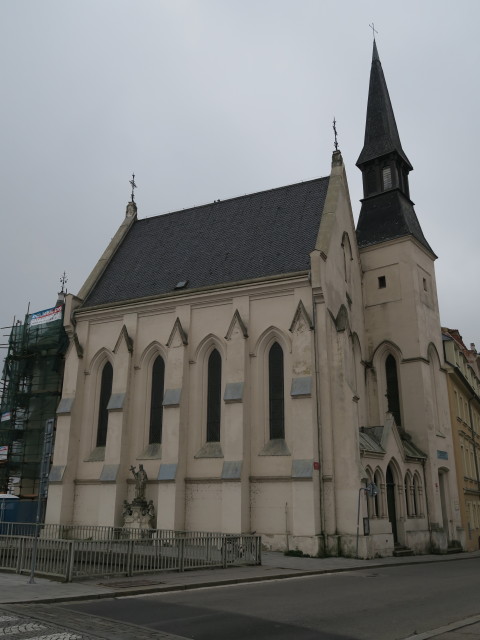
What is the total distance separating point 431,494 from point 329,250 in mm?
11971

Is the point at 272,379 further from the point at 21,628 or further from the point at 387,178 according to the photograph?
the point at 21,628

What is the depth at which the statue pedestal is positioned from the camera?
927 inches

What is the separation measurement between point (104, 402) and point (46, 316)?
8.60 metres

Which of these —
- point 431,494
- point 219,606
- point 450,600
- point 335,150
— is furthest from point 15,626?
point 335,150

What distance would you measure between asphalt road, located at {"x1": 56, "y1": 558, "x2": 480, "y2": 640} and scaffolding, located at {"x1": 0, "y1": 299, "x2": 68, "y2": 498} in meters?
21.2

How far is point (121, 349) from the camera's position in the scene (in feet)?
89.2

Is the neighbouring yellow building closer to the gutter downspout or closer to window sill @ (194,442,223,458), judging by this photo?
the gutter downspout

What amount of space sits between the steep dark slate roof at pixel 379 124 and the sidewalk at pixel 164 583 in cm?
2382

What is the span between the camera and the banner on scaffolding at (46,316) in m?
33.1

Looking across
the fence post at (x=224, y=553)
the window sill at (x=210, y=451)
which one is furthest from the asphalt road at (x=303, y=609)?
the window sill at (x=210, y=451)

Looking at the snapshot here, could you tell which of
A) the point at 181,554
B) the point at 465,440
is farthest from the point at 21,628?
the point at 465,440

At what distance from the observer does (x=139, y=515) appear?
23.6m

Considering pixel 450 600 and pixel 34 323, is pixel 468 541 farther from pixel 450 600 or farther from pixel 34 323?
pixel 34 323

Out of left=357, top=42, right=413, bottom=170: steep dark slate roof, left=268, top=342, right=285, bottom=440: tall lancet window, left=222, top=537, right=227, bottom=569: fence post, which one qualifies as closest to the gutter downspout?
left=268, top=342, right=285, bottom=440: tall lancet window
